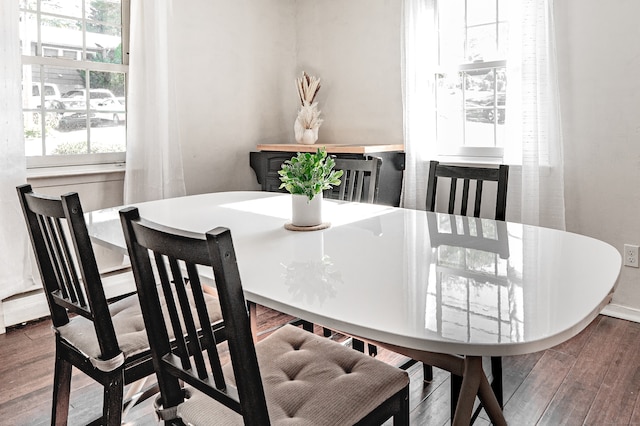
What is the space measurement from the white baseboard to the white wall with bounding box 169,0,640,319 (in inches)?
0.5

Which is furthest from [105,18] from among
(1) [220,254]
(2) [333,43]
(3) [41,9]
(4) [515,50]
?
(1) [220,254]

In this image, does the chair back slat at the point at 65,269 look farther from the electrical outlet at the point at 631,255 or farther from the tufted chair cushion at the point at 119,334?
the electrical outlet at the point at 631,255

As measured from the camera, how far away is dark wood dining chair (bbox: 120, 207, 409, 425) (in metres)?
0.88

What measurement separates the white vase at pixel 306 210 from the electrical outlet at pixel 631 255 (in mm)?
2031

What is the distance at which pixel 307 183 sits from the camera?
169 cm

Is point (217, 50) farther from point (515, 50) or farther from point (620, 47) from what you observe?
point (620, 47)

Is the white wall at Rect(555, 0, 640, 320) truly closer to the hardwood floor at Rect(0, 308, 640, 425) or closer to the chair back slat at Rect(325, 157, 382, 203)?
the hardwood floor at Rect(0, 308, 640, 425)

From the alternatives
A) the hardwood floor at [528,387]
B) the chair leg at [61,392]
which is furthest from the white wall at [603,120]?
the chair leg at [61,392]

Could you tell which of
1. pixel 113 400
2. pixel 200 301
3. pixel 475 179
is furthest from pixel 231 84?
pixel 200 301

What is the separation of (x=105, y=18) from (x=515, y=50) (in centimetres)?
264

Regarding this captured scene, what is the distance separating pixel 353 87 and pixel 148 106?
5.32 feet

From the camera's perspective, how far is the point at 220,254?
833mm

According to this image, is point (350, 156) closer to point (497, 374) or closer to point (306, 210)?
point (306, 210)

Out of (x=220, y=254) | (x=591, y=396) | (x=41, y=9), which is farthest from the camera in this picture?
(x=41, y=9)
